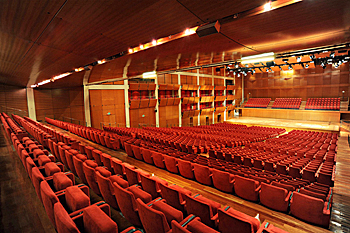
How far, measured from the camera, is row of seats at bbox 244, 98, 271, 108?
708 inches

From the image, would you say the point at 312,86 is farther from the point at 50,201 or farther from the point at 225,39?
the point at 50,201

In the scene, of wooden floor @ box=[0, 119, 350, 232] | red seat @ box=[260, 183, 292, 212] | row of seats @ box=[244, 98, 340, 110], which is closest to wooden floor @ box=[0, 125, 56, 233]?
wooden floor @ box=[0, 119, 350, 232]

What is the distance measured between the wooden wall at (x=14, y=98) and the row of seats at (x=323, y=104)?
21543 millimetres

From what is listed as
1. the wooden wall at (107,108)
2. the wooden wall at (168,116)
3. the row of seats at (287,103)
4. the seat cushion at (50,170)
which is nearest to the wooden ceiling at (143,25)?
the seat cushion at (50,170)

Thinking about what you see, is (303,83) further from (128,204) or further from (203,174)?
(128,204)

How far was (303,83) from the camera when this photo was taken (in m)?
16.9

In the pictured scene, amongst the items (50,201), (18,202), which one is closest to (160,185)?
(50,201)

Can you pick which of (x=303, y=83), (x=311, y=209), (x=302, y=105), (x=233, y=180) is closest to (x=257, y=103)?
(x=302, y=105)

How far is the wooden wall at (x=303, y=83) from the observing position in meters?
15.3

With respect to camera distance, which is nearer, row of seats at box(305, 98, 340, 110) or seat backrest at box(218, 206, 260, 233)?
seat backrest at box(218, 206, 260, 233)

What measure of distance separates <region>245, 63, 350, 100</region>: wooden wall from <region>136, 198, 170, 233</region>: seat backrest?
795 inches

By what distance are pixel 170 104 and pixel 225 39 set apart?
1087 centimetres

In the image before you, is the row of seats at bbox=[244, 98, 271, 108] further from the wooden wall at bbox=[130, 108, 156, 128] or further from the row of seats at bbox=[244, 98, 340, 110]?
the wooden wall at bbox=[130, 108, 156, 128]

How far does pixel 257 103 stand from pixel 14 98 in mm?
Result: 20362
